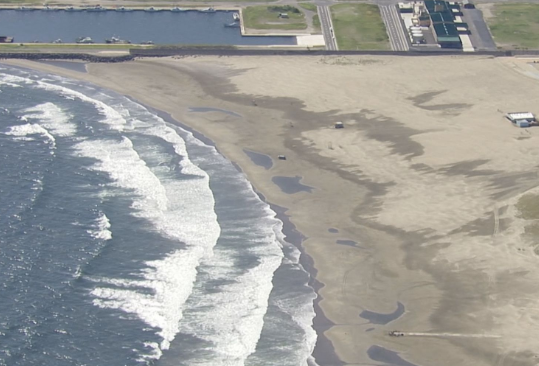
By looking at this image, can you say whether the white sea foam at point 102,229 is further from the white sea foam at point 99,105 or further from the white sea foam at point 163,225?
the white sea foam at point 99,105

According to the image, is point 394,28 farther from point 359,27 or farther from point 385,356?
point 385,356

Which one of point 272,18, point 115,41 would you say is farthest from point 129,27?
point 272,18

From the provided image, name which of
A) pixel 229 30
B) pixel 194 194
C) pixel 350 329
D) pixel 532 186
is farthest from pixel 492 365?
pixel 229 30

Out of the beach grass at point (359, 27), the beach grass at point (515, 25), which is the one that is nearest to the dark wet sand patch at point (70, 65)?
the beach grass at point (359, 27)

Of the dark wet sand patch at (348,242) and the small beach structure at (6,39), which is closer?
the dark wet sand patch at (348,242)

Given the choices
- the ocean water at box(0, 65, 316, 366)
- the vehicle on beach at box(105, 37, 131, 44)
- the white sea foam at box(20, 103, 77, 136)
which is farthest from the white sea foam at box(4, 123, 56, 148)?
the vehicle on beach at box(105, 37, 131, 44)

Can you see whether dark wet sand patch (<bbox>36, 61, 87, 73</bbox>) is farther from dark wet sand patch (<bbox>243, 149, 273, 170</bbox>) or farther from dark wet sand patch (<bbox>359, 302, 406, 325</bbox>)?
dark wet sand patch (<bbox>359, 302, 406, 325</bbox>)
